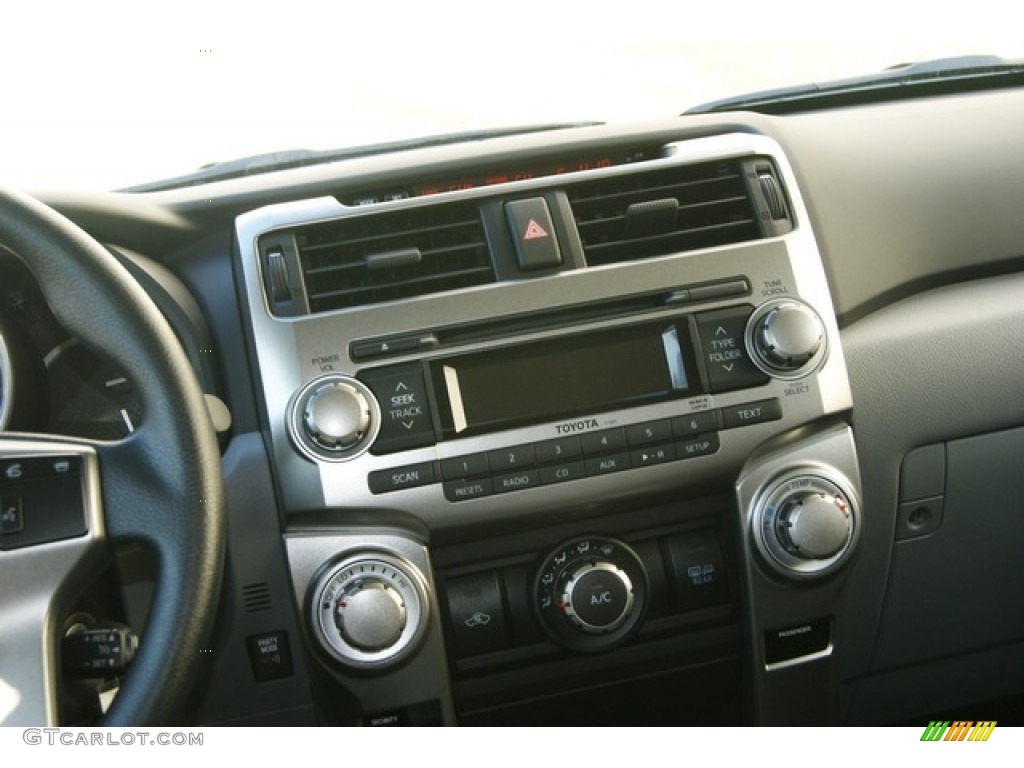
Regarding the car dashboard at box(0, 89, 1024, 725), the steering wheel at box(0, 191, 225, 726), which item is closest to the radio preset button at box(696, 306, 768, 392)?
the car dashboard at box(0, 89, 1024, 725)

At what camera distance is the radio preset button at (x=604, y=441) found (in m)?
1.82

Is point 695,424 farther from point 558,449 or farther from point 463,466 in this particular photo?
point 463,466

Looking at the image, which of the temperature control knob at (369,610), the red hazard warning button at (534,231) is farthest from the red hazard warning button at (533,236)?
the temperature control knob at (369,610)

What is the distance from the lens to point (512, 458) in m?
1.80

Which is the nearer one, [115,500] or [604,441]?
[115,500]

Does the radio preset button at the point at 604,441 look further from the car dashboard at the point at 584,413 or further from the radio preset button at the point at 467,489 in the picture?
the radio preset button at the point at 467,489

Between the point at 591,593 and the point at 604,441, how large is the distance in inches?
9.6

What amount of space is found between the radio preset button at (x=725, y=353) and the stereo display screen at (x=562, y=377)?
3cm

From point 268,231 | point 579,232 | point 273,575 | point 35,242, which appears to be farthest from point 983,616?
point 35,242

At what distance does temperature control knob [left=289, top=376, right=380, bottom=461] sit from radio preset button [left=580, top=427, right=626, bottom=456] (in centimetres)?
32
